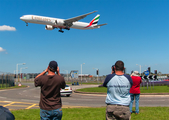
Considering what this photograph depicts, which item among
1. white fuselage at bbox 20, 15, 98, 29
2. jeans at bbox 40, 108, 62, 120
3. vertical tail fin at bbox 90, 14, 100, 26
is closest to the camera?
jeans at bbox 40, 108, 62, 120

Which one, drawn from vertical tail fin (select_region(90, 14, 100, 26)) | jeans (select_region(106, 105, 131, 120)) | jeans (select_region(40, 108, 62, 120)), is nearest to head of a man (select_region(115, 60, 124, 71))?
jeans (select_region(106, 105, 131, 120))

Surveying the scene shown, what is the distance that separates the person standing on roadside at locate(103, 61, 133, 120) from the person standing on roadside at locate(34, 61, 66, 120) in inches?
38.7

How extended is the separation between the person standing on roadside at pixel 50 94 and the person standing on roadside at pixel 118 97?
3.23 feet

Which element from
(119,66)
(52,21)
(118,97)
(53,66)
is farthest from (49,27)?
(118,97)

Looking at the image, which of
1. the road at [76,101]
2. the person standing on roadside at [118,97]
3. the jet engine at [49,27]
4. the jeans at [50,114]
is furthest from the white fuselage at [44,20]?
the person standing on roadside at [118,97]

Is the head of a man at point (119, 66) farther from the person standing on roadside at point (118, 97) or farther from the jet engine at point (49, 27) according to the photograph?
the jet engine at point (49, 27)

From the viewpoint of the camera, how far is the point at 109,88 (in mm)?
3926

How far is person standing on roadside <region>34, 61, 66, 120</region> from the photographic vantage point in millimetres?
3889

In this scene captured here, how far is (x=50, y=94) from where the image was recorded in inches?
156

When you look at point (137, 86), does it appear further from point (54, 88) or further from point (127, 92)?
point (54, 88)

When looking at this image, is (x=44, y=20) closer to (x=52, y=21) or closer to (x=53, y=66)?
(x=52, y=21)

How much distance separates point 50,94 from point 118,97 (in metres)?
1.35

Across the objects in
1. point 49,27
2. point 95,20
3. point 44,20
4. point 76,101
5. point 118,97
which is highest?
point 95,20

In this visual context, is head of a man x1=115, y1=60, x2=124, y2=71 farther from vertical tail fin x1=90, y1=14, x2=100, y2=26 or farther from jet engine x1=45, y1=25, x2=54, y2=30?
vertical tail fin x1=90, y1=14, x2=100, y2=26
